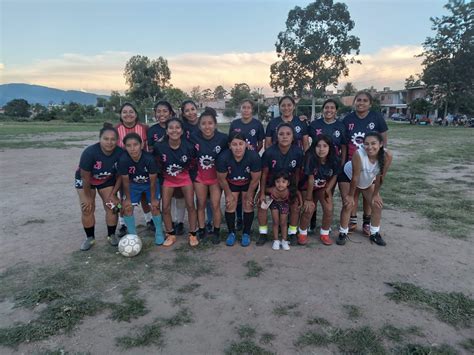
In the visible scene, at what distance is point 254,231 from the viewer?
16.8 feet

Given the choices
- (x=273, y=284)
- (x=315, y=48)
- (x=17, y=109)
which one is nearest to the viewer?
(x=273, y=284)

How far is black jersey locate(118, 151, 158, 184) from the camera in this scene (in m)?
4.38

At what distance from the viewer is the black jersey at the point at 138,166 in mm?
4375

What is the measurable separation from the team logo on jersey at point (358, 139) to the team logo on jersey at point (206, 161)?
78.7 inches

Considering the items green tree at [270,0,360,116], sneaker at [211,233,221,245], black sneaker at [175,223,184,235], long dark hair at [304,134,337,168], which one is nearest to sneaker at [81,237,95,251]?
black sneaker at [175,223,184,235]

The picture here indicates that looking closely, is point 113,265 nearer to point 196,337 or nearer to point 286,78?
point 196,337

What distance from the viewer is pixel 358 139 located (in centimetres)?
480

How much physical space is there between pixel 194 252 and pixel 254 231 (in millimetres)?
1085

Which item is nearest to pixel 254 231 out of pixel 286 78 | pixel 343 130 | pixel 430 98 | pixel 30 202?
pixel 343 130

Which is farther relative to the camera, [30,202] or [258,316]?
[30,202]

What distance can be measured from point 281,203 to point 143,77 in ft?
180

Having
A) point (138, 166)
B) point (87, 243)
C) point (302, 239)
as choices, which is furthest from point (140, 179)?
point (302, 239)

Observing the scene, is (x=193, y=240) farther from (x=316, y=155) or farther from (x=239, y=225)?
(x=316, y=155)

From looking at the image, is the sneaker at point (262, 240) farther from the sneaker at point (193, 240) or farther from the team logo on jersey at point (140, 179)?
the team logo on jersey at point (140, 179)
